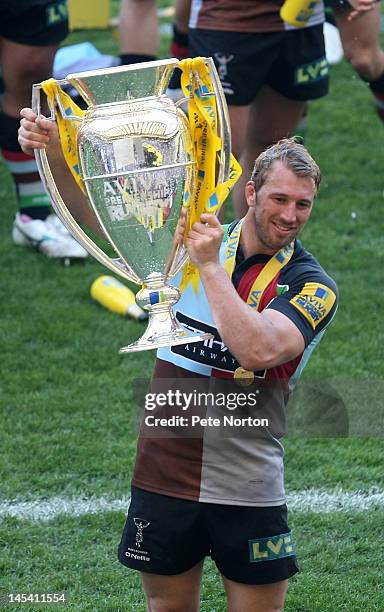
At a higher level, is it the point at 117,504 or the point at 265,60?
the point at 265,60

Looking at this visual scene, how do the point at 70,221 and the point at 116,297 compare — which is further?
the point at 116,297

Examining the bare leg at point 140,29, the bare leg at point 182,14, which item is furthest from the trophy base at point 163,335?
the bare leg at point 182,14

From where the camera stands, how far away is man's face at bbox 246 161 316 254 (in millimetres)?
2459

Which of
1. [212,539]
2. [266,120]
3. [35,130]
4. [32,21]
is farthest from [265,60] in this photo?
[212,539]

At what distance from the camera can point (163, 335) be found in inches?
93.0

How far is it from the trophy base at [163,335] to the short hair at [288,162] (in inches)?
12.8

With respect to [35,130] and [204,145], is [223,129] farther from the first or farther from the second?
[35,130]

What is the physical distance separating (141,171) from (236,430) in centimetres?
62

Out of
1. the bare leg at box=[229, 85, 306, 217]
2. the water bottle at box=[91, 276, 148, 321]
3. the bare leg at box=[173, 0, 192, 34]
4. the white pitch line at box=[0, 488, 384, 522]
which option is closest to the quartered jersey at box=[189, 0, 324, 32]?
the bare leg at box=[229, 85, 306, 217]

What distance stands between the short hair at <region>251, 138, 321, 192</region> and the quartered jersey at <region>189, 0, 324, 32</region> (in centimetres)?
241

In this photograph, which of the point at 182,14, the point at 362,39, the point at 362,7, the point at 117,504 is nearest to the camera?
the point at 117,504

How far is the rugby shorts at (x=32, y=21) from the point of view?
16.9 ft

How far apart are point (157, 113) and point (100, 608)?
145 cm

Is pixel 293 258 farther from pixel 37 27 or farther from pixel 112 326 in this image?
pixel 37 27
